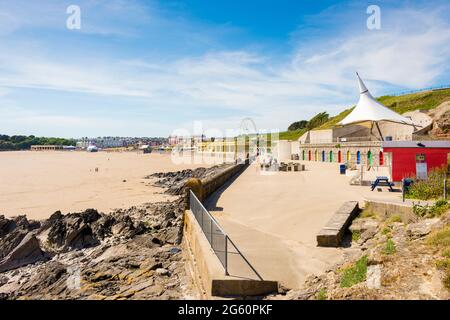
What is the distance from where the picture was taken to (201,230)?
369 inches

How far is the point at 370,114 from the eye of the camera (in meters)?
38.9

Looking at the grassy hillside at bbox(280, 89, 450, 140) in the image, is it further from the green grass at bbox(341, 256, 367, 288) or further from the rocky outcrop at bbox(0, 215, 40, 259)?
the green grass at bbox(341, 256, 367, 288)

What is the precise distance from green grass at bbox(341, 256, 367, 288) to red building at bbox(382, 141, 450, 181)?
43.4 feet

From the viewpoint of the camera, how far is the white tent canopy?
3719cm

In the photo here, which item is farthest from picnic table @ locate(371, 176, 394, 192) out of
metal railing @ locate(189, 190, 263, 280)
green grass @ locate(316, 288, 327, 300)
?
green grass @ locate(316, 288, 327, 300)

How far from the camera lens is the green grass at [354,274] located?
5727 mm

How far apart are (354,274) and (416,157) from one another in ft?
48.7

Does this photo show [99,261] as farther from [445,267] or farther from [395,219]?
[445,267]

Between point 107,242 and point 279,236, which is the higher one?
point 279,236

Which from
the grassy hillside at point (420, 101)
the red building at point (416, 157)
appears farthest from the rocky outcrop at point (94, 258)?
the grassy hillside at point (420, 101)
